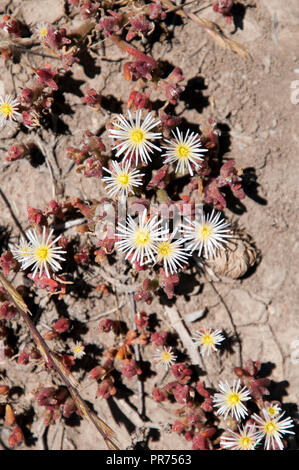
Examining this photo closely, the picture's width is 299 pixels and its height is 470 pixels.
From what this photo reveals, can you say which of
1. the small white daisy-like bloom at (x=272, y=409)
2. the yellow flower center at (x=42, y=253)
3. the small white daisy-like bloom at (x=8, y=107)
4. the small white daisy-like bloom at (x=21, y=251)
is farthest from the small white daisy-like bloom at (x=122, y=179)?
the small white daisy-like bloom at (x=272, y=409)

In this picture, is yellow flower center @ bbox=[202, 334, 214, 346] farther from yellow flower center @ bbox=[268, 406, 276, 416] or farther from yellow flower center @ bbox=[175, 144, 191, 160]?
yellow flower center @ bbox=[175, 144, 191, 160]

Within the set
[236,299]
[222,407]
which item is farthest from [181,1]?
[222,407]

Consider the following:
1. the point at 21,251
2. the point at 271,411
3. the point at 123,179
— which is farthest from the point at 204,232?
the point at 271,411

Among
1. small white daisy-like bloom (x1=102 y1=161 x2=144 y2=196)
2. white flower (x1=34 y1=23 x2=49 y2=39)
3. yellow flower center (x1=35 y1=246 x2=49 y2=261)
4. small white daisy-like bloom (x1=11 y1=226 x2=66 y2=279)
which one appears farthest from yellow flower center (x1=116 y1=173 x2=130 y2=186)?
white flower (x1=34 y1=23 x2=49 y2=39)

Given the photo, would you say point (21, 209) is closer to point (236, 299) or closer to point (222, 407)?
point (236, 299)

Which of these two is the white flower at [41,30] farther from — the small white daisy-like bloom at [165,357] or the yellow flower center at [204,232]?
the small white daisy-like bloom at [165,357]

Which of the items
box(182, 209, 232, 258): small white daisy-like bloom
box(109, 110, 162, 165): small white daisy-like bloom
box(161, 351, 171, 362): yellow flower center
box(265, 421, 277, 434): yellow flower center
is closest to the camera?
box(109, 110, 162, 165): small white daisy-like bloom

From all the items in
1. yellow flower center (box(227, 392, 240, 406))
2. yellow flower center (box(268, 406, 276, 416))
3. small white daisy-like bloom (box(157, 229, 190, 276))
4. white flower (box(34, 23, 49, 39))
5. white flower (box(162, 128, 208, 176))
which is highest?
white flower (box(34, 23, 49, 39))
